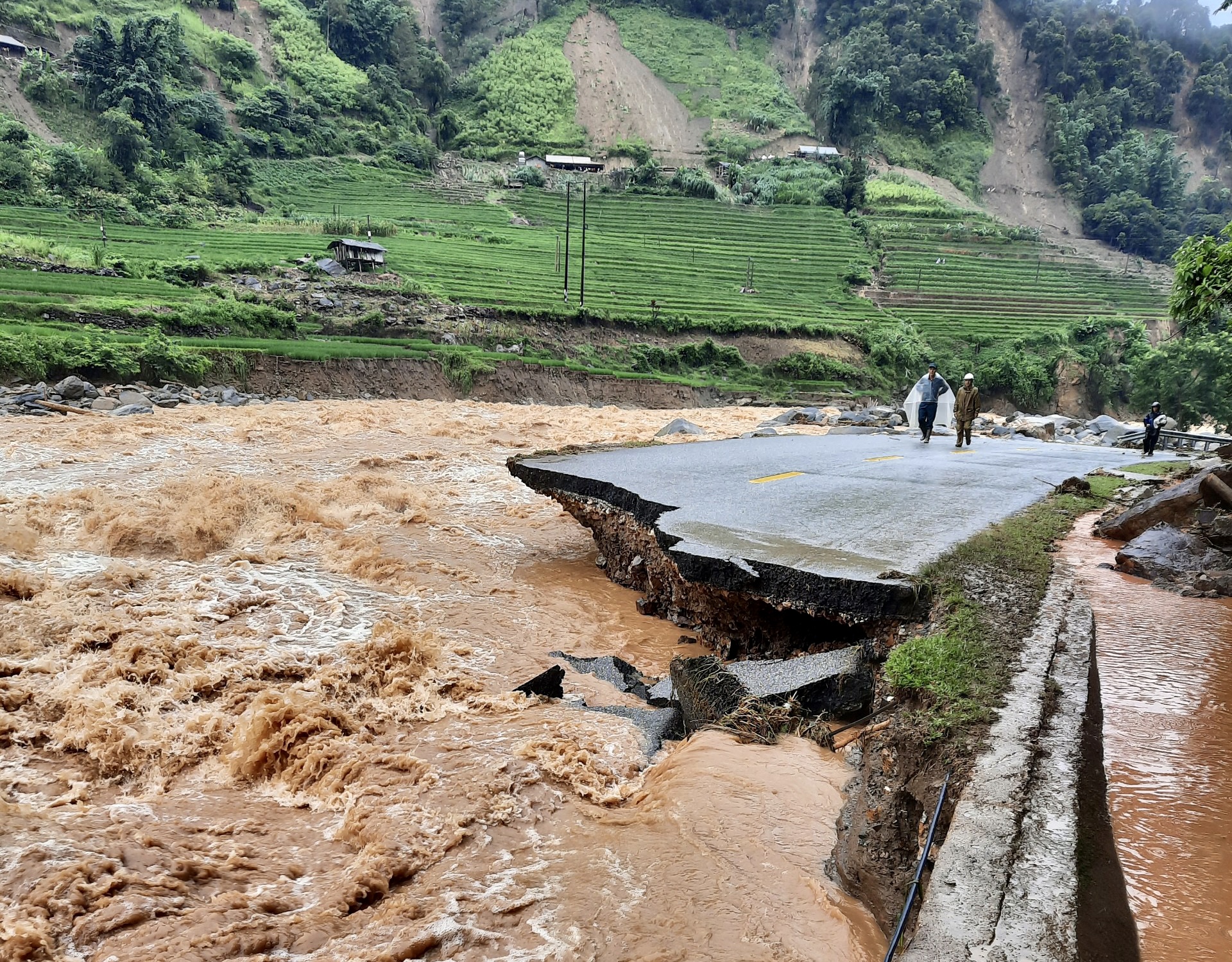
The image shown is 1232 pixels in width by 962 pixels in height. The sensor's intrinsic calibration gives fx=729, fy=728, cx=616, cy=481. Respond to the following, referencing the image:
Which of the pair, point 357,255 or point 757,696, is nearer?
point 757,696

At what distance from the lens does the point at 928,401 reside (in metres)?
15.3

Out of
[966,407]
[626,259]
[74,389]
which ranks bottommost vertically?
[74,389]

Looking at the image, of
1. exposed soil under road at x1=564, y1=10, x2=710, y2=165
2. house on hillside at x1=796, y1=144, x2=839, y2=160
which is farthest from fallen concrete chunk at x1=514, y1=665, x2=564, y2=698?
exposed soil under road at x1=564, y1=10, x2=710, y2=165

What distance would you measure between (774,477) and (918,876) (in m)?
7.02

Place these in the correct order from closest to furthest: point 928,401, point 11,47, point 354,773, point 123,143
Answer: point 354,773
point 928,401
point 123,143
point 11,47

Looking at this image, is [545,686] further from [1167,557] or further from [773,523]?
[1167,557]

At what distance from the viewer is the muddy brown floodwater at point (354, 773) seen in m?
2.67

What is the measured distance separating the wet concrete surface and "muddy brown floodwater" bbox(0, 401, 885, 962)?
40.6 inches

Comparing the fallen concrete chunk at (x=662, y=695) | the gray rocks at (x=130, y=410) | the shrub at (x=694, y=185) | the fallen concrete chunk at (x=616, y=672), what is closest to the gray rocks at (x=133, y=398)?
the gray rocks at (x=130, y=410)

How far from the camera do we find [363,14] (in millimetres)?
86438

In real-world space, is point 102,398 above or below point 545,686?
above

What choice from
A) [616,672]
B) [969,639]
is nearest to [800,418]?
[616,672]

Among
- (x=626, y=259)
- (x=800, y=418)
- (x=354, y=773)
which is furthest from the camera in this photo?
(x=626, y=259)

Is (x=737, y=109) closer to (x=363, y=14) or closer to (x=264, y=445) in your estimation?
(x=363, y=14)
